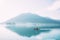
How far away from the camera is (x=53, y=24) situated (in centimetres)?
168

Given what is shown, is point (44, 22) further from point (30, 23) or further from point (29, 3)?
point (29, 3)

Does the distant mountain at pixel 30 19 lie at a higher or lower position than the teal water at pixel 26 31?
higher

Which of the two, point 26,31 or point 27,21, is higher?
point 27,21

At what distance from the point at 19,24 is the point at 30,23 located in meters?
0.18

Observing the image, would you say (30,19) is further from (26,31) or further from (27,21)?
(26,31)

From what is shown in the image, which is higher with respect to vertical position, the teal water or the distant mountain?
the distant mountain

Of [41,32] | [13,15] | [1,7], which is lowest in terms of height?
[41,32]

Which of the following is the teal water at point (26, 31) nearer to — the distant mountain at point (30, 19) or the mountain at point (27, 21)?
the mountain at point (27, 21)

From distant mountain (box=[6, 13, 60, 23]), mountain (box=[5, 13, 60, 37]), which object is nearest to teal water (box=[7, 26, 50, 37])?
mountain (box=[5, 13, 60, 37])

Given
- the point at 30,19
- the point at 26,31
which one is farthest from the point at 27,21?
the point at 26,31

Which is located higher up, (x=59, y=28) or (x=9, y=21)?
(x=9, y=21)

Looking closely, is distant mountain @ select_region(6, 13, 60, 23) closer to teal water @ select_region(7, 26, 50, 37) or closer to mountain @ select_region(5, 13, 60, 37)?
mountain @ select_region(5, 13, 60, 37)

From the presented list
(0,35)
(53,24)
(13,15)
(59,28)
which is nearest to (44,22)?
(53,24)

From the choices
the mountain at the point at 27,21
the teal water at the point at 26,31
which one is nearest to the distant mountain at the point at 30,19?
the mountain at the point at 27,21
